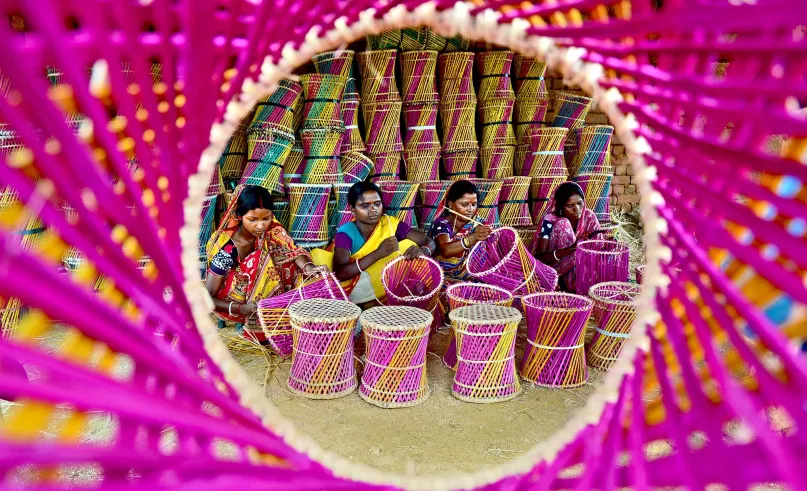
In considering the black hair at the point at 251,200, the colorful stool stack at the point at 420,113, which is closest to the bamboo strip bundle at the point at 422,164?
the colorful stool stack at the point at 420,113

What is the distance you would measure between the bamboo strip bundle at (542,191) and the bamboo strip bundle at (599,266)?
1.07 metres

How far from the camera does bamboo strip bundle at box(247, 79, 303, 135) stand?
12.1 feet

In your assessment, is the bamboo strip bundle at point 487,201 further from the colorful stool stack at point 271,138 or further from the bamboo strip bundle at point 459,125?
the colorful stool stack at point 271,138

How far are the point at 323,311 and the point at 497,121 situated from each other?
8.60 feet

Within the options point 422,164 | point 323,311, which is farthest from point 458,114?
point 323,311

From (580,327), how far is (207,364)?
2.09 meters

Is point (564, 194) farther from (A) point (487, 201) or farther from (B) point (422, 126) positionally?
(B) point (422, 126)

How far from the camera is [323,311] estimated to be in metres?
2.55

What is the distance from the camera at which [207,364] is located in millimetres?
863

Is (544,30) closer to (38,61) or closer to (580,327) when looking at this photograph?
(38,61)

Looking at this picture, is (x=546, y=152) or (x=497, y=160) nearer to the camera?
(x=546, y=152)

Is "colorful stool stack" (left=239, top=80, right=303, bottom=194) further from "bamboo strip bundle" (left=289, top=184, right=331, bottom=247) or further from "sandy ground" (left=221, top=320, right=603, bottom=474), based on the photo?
"sandy ground" (left=221, top=320, right=603, bottom=474)

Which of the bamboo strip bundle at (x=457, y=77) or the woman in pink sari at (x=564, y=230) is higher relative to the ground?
the bamboo strip bundle at (x=457, y=77)

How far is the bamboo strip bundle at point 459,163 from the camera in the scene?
4496 millimetres
